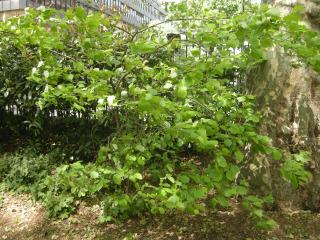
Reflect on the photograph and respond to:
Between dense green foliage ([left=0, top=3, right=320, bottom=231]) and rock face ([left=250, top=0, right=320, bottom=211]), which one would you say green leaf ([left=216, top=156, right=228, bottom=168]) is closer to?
dense green foliage ([left=0, top=3, right=320, bottom=231])

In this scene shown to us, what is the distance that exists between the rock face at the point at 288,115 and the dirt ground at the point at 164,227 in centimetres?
31

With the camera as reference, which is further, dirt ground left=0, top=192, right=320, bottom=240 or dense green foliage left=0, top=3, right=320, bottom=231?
dirt ground left=0, top=192, right=320, bottom=240

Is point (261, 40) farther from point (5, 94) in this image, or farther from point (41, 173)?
point (5, 94)

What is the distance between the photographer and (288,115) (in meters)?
4.89

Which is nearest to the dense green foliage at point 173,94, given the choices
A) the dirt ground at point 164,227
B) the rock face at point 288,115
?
the dirt ground at point 164,227

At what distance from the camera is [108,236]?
455 cm

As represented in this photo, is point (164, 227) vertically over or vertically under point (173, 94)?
under

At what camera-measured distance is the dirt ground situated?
439 cm

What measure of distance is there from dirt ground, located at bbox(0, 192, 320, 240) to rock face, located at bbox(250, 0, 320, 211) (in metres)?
0.31

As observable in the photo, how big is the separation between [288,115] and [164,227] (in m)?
2.28

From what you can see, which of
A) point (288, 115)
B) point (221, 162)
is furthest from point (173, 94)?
point (288, 115)

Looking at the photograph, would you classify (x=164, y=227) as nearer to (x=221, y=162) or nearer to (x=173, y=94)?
(x=221, y=162)

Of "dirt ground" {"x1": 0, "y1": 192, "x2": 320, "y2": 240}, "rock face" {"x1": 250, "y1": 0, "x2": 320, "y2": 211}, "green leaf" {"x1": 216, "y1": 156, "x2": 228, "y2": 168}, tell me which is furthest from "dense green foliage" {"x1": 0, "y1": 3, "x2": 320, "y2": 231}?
"rock face" {"x1": 250, "y1": 0, "x2": 320, "y2": 211}

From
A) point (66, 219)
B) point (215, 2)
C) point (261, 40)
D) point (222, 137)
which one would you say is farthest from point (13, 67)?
point (215, 2)
